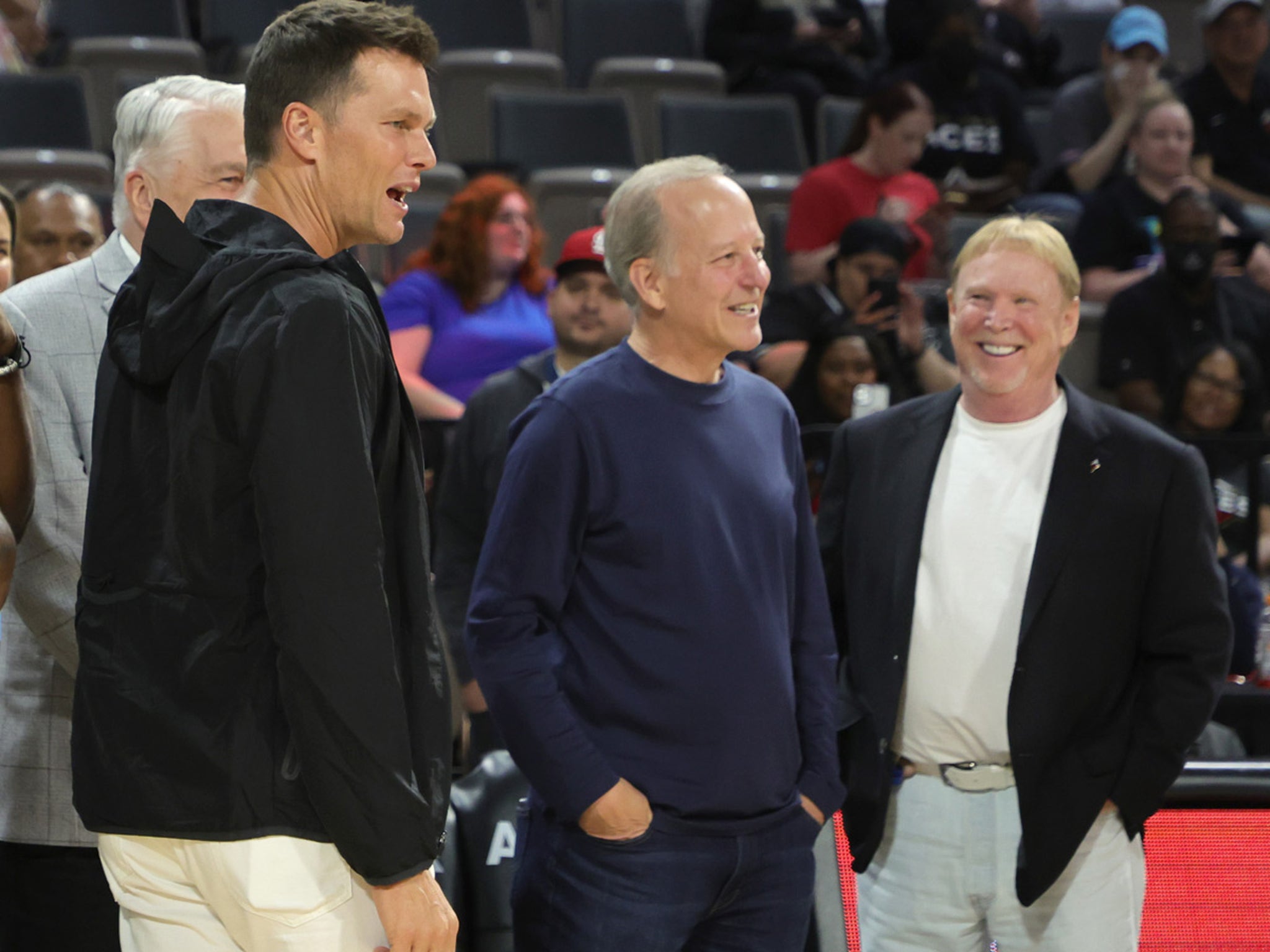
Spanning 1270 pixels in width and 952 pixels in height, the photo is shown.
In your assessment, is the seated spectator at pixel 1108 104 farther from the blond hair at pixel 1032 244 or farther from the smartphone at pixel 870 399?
the blond hair at pixel 1032 244

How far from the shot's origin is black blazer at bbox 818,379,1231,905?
2326 mm

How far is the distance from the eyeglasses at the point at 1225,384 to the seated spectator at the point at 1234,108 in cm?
287

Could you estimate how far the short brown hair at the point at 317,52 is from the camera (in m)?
1.58

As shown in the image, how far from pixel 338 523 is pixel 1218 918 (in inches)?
75.7

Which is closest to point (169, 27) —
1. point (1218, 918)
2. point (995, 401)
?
point (995, 401)

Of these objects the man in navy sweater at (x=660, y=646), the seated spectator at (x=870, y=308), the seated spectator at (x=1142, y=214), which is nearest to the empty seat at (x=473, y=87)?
the seated spectator at (x=870, y=308)

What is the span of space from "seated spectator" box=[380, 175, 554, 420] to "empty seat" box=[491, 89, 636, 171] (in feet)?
6.62

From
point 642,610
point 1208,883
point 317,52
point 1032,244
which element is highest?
point 317,52

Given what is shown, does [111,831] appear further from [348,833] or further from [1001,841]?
[1001,841]

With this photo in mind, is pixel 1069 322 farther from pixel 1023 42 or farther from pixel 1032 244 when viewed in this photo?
pixel 1023 42

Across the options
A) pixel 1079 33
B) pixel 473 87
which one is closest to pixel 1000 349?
pixel 473 87

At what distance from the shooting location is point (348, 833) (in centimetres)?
146

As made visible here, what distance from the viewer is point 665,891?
2080 millimetres

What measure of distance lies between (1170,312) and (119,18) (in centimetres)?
467
